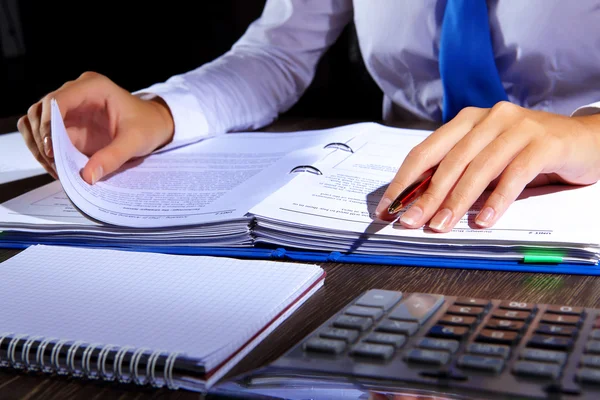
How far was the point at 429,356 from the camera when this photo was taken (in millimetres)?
404

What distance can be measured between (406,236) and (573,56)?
53cm

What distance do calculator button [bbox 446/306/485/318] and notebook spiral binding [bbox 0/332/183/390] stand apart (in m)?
0.18

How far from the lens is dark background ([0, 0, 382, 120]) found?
2.58 m

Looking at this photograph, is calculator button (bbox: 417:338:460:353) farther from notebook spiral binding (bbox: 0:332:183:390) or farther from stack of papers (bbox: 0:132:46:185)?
stack of papers (bbox: 0:132:46:185)

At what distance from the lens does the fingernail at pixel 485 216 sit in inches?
24.0

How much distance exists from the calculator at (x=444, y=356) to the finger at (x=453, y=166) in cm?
15

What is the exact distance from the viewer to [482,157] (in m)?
0.65

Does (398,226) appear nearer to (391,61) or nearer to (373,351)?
(373,351)

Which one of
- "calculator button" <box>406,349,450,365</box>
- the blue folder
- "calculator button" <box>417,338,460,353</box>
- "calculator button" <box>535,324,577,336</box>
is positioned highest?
"calculator button" <box>406,349,450,365</box>

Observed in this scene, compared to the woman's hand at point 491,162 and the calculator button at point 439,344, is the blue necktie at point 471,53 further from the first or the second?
the calculator button at point 439,344

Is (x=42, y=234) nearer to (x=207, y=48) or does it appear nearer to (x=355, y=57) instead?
(x=355, y=57)

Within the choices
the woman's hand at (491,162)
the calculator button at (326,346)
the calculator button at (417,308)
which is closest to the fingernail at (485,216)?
the woman's hand at (491,162)

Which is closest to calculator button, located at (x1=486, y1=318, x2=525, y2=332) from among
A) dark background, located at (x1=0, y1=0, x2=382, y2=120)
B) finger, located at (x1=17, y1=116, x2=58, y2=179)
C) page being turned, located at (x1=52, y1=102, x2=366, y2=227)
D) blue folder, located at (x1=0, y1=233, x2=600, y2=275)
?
blue folder, located at (x1=0, y1=233, x2=600, y2=275)

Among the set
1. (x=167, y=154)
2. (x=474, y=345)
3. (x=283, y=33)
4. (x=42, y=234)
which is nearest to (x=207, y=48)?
(x=283, y=33)
